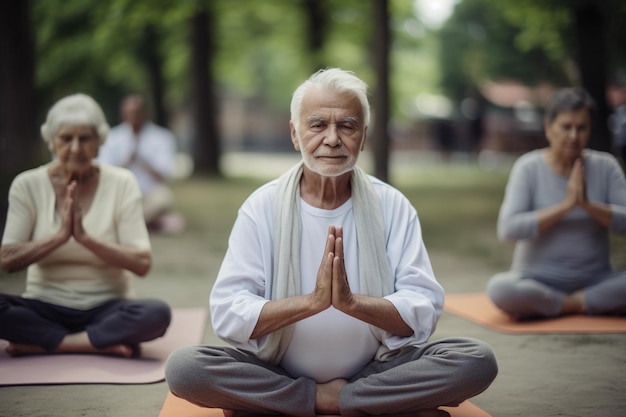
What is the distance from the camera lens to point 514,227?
5875mm

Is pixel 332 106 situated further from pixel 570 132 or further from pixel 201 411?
pixel 570 132

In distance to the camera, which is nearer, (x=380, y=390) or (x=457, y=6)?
(x=380, y=390)

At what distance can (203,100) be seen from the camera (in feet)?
72.5

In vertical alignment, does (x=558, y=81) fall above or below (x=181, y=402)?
above

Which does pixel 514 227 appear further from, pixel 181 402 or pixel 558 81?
pixel 558 81

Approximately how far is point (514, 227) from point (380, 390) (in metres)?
2.63

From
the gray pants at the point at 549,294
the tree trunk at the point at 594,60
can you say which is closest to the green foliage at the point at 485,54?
the tree trunk at the point at 594,60

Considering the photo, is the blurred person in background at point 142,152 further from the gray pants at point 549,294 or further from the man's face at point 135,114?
the gray pants at point 549,294

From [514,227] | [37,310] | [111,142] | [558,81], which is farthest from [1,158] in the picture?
[558,81]

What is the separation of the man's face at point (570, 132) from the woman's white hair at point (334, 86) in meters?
2.51

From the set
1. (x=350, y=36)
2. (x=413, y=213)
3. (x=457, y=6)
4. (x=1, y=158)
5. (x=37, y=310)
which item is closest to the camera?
(x=413, y=213)

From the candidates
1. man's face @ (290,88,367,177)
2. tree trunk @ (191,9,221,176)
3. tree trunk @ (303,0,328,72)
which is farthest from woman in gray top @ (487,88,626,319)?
tree trunk @ (303,0,328,72)

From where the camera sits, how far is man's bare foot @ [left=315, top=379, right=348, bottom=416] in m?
3.72

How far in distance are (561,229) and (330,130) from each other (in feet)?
9.70
